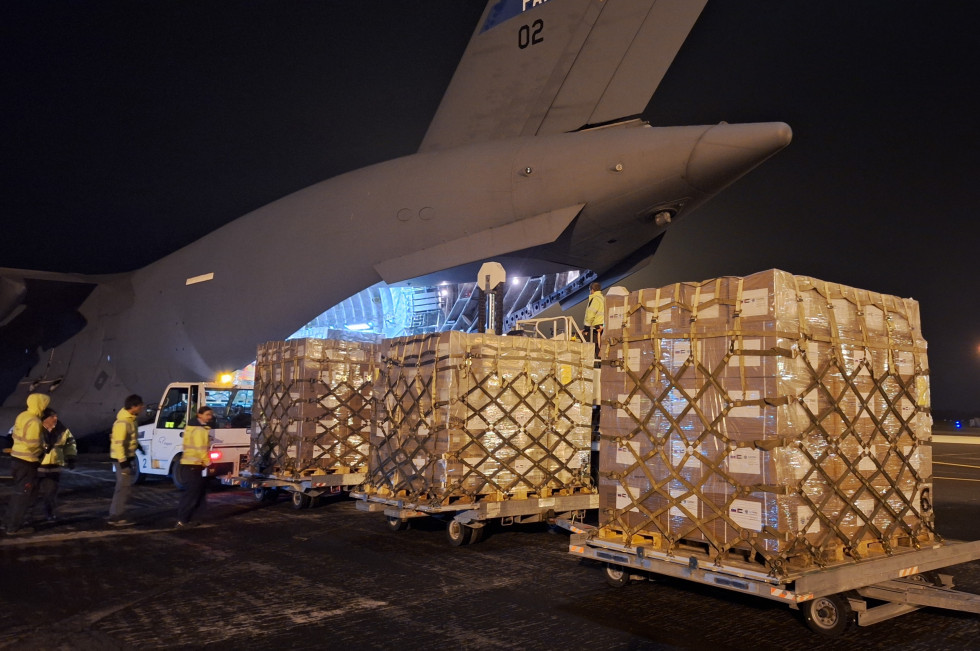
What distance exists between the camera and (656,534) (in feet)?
20.1

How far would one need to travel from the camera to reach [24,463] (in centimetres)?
1009

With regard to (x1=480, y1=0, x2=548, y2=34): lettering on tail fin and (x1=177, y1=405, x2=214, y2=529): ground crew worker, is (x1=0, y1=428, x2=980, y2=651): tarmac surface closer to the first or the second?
(x1=177, y1=405, x2=214, y2=529): ground crew worker

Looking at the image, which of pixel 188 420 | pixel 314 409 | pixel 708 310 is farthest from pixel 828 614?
pixel 188 420

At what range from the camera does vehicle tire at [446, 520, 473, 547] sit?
889 centimetres

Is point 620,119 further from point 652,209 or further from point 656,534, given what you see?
point 656,534

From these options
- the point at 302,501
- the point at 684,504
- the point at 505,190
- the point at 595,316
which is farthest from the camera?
the point at 505,190

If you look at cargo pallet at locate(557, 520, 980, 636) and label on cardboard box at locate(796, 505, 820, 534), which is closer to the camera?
cargo pallet at locate(557, 520, 980, 636)

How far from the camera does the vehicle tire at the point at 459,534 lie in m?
8.89

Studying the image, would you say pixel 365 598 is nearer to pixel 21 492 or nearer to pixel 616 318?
pixel 616 318

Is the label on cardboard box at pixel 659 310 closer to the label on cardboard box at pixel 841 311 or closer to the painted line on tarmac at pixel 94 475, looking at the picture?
the label on cardboard box at pixel 841 311

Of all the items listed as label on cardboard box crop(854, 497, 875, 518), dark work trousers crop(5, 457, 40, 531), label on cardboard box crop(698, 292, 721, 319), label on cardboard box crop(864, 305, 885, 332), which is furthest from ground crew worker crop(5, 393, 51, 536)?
label on cardboard box crop(864, 305, 885, 332)

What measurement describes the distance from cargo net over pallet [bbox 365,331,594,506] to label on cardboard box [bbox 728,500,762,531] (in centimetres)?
393

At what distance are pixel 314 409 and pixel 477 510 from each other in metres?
4.55

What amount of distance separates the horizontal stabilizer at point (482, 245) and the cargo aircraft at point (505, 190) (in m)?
0.03
